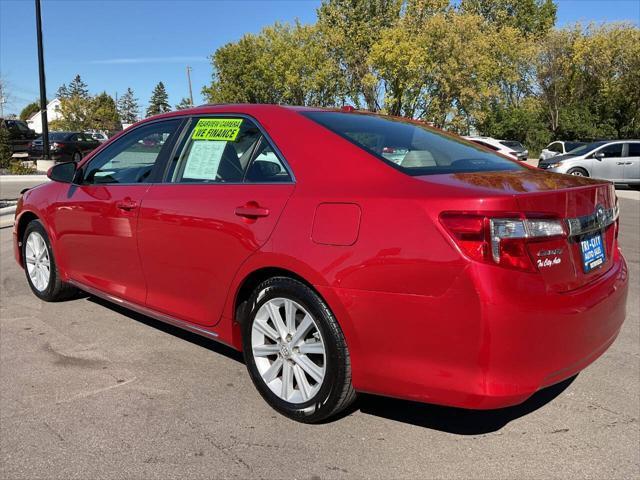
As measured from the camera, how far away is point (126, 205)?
3.77 m

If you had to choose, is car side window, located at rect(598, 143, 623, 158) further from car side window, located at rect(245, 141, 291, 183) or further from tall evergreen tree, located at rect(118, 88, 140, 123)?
tall evergreen tree, located at rect(118, 88, 140, 123)

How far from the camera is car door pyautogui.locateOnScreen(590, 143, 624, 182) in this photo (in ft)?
59.3

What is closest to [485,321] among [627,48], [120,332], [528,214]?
[528,214]

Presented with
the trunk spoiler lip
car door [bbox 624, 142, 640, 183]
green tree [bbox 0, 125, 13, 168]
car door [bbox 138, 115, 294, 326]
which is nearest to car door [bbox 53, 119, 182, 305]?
car door [bbox 138, 115, 294, 326]

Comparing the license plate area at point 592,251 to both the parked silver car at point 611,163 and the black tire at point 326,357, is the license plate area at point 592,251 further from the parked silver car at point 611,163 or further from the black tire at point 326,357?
the parked silver car at point 611,163

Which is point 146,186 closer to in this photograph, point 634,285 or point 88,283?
point 88,283

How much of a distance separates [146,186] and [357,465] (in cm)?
221

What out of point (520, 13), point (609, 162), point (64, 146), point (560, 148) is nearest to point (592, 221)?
point (609, 162)


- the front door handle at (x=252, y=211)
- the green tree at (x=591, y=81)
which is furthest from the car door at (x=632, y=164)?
the green tree at (x=591, y=81)

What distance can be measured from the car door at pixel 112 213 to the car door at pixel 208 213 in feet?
0.56

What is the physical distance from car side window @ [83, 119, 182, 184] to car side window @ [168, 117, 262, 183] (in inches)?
9.4

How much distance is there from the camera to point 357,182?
264cm

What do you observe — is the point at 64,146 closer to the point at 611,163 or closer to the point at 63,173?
the point at 611,163

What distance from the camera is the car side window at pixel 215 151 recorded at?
10.7 feet
